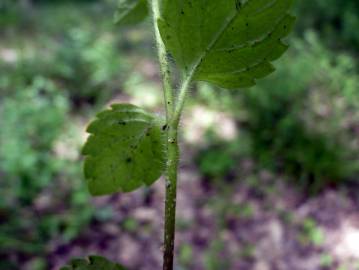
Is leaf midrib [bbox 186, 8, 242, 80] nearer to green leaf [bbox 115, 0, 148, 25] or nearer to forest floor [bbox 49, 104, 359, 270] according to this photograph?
green leaf [bbox 115, 0, 148, 25]

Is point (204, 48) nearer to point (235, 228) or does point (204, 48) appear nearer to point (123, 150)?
point (123, 150)

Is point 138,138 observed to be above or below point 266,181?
below

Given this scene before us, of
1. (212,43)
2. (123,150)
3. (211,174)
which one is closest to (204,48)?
(212,43)

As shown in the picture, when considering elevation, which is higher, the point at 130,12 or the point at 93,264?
the point at 130,12

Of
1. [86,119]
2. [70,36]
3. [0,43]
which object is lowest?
[86,119]

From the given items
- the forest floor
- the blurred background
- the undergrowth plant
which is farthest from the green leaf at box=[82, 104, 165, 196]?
the forest floor

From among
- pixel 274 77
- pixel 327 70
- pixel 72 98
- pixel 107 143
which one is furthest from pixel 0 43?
pixel 107 143

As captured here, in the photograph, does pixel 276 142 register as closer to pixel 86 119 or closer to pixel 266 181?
pixel 266 181
